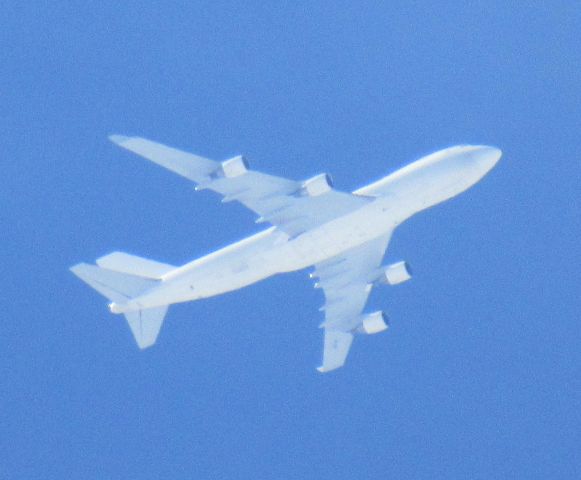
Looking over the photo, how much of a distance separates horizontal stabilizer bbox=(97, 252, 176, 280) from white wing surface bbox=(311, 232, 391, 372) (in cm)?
866

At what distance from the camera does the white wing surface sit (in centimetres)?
7706

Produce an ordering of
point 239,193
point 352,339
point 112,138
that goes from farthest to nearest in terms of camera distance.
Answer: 1. point 352,339
2. point 239,193
3. point 112,138

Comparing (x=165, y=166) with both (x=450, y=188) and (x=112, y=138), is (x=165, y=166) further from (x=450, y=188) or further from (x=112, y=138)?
(x=450, y=188)

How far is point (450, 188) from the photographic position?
70.7 m

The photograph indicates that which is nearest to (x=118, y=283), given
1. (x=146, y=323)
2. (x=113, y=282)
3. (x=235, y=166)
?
(x=113, y=282)

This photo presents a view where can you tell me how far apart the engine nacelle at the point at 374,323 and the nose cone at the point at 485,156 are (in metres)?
11.0

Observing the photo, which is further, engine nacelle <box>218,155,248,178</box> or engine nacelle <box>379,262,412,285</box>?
engine nacelle <box>379,262,412,285</box>

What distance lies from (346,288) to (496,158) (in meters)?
11.5

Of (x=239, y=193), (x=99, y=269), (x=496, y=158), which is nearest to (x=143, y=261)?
(x=99, y=269)

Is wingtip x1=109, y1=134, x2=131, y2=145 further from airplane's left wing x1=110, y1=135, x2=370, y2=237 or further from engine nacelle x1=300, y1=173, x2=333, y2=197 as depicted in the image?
engine nacelle x1=300, y1=173, x2=333, y2=197

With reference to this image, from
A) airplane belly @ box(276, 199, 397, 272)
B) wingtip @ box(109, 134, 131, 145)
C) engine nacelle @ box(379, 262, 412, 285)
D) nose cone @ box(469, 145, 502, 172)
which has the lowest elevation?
engine nacelle @ box(379, 262, 412, 285)

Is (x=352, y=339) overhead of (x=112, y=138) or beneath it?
beneath

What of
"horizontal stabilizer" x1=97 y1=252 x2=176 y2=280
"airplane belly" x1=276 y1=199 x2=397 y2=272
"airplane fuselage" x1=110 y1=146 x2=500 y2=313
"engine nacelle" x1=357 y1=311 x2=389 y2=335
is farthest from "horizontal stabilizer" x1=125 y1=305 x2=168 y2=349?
"engine nacelle" x1=357 y1=311 x2=389 y2=335

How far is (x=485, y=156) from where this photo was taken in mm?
71125
